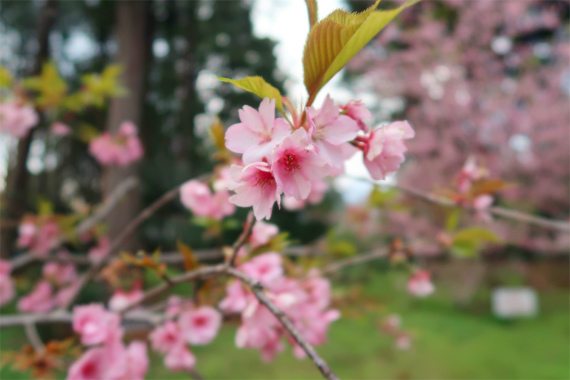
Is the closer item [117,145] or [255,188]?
[255,188]

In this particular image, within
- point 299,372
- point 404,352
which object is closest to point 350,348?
point 404,352

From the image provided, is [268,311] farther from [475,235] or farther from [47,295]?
[47,295]

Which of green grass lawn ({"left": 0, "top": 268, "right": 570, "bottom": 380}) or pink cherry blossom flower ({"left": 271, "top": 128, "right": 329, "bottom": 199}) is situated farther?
green grass lawn ({"left": 0, "top": 268, "right": 570, "bottom": 380})

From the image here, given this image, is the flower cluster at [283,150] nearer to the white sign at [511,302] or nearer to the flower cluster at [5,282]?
the flower cluster at [5,282]

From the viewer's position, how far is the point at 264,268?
2.30 feet

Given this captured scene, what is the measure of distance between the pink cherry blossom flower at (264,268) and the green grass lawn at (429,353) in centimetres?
175

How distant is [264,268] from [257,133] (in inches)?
14.5

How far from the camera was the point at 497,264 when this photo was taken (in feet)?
19.6

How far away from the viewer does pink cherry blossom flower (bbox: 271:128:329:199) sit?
342 mm

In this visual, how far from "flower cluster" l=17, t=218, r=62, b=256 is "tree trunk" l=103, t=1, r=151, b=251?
7.93 ft

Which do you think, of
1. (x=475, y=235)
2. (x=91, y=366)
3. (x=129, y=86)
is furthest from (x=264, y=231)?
(x=129, y=86)

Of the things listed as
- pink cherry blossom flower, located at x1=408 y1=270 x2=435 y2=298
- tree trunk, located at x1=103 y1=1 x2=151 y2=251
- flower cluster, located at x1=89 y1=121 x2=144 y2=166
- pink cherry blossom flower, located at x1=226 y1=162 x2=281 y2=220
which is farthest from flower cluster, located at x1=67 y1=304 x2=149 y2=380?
tree trunk, located at x1=103 y1=1 x2=151 y2=251

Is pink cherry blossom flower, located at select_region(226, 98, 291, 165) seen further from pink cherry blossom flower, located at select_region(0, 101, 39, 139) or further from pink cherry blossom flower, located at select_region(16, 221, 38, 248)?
pink cherry blossom flower, located at select_region(16, 221, 38, 248)

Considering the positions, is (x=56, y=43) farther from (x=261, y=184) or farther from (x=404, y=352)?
(x=261, y=184)
